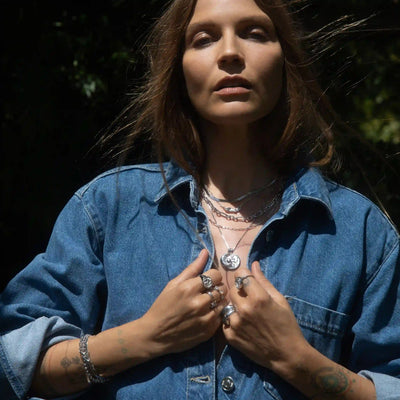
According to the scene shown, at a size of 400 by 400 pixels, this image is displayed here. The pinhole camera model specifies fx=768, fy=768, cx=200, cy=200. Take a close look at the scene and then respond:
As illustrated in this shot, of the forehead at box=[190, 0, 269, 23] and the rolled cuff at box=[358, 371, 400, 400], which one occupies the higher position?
the forehead at box=[190, 0, 269, 23]

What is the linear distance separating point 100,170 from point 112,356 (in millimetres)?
1132

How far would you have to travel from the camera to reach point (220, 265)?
2113mm

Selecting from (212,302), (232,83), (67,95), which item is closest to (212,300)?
(212,302)

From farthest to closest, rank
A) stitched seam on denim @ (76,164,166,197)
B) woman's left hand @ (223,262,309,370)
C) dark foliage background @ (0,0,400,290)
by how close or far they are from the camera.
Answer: dark foliage background @ (0,0,400,290) < stitched seam on denim @ (76,164,166,197) < woman's left hand @ (223,262,309,370)

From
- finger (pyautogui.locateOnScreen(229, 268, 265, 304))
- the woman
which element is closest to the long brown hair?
the woman

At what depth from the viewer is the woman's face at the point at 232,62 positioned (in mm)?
2100

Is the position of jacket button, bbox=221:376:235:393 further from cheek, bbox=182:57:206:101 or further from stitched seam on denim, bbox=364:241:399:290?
cheek, bbox=182:57:206:101

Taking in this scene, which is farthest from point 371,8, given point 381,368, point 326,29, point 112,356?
point 112,356

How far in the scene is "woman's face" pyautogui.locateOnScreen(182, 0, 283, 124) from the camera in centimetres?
210

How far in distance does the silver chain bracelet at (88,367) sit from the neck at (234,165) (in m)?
0.59

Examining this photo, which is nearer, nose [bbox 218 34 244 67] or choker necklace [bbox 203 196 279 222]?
nose [bbox 218 34 244 67]

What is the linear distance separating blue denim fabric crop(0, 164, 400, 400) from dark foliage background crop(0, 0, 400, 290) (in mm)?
780

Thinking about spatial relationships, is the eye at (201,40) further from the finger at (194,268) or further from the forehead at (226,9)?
the finger at (194,268)

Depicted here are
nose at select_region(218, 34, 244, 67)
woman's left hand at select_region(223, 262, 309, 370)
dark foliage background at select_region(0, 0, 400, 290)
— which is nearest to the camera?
woman's left hand at select_region(223, 262, 309, 370)
